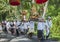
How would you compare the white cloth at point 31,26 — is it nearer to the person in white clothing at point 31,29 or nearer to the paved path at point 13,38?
the person in white clothing at point 31,29

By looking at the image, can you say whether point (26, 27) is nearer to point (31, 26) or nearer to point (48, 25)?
point (31, 26)

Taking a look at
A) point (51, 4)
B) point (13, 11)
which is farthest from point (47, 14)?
point (13, 11)

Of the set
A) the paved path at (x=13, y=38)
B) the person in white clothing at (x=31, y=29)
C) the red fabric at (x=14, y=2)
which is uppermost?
the red fabric at (x=14, y=2)

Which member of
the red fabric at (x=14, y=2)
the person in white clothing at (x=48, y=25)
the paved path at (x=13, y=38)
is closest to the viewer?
the red fabric at (x=14, y=2)

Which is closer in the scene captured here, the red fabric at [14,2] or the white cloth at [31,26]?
the red fabric at [14,2]

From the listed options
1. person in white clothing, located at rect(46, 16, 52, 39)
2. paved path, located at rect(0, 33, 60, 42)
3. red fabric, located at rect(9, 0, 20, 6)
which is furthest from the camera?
paved path, located at rect(0, 33, 60, 42)

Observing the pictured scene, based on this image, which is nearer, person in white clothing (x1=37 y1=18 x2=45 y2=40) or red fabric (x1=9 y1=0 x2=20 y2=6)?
red fabric (x1=9 y1=0 x2=20 y2=6)

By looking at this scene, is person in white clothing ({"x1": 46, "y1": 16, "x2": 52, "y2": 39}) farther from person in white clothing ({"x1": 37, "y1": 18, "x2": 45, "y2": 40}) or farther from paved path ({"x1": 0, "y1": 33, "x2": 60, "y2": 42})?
paved path ({"x1": 0, "y1": 33, "x2": 60, "y2": 42})

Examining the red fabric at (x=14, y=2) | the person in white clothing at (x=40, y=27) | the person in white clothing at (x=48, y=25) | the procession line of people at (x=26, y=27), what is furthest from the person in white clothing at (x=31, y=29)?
the red fabric at (x=14, y=2)

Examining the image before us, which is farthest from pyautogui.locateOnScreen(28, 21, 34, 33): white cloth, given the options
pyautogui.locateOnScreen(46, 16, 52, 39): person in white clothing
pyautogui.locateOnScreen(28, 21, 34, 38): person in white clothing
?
pyautogui.locateOnScreen(46, 16, 52, 39): person in white clothing

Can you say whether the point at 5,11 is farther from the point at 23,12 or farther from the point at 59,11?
the point at 59,11

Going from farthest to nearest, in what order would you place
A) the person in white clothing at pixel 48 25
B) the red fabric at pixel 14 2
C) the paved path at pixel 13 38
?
the paved path at pixel 13 38 → the person in white clothing at pixel 48 25 → the red fabric at pixel 14 2

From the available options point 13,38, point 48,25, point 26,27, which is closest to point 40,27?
point 48,25

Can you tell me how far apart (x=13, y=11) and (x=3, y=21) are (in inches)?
8.8
